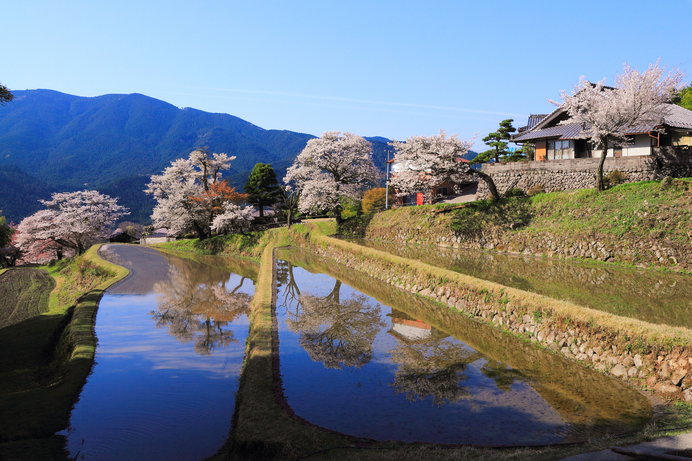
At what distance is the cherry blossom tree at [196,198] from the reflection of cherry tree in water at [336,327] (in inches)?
1273

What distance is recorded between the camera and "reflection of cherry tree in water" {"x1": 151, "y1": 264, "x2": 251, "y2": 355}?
18609 mm

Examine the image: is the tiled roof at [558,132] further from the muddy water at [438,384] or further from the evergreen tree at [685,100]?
the muddy water at [438,384]

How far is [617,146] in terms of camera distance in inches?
1282

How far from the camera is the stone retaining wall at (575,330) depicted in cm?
1055

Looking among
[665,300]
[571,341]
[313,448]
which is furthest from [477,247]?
[313,448]

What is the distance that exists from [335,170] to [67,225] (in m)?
36.0

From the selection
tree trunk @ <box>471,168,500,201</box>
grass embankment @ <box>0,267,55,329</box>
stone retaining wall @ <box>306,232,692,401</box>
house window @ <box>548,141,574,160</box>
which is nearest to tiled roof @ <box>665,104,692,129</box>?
house window @ <box>548,141,574,160</box>

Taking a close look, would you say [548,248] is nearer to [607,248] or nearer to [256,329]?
[607,248]

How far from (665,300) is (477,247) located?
16991mm

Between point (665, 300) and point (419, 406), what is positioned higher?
point (665, 300)

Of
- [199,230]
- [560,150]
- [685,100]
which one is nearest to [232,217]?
[199,230]

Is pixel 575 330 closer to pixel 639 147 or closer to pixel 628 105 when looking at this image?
pixel 628 105

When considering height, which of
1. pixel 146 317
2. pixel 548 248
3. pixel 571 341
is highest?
pixel 548 248

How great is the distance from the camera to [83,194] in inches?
2360
